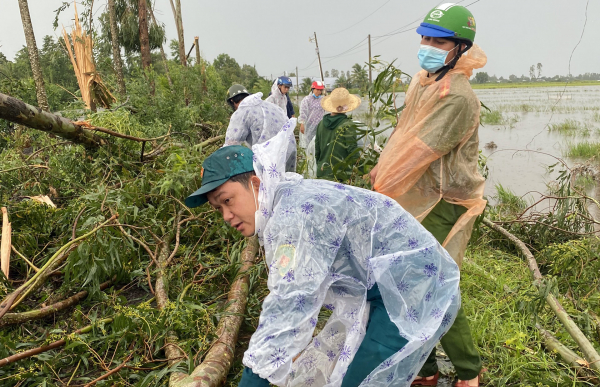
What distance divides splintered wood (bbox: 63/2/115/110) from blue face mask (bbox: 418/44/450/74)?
575 cm

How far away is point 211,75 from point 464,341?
473 inches

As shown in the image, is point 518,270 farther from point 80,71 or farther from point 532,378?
point 80,71

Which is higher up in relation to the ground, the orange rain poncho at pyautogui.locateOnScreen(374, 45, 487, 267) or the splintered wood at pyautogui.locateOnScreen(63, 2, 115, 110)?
the splintered wood at pyautogui.locateOnScreen(63, 2, 115, 110)

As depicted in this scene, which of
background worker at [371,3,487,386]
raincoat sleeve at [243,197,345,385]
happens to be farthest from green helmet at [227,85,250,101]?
raincoat sleeve at [243,197,345,385]

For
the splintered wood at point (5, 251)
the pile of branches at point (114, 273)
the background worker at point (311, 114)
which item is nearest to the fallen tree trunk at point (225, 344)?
the pile of branches at point (114, 273)

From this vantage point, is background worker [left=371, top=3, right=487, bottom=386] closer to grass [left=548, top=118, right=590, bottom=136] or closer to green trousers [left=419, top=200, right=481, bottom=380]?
green trousers [left=419, top=200, right=481, bottom=380]

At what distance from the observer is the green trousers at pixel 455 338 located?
1.96m

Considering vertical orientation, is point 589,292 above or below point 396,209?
below

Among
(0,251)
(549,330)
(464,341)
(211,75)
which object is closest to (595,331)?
(549,330)

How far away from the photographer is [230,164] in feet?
4.35

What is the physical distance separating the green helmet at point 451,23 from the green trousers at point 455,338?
84 cm

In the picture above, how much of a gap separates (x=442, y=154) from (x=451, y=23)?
658mm

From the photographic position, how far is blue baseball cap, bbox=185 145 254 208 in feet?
4.32

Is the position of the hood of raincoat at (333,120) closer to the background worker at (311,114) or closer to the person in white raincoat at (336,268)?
the background worker at (311,114)
